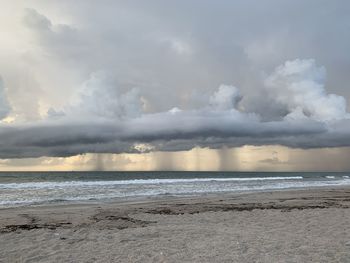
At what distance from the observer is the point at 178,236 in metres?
10.5

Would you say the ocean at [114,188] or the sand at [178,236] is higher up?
the ocean at [114,188]

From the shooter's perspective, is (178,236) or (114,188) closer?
(178,236)

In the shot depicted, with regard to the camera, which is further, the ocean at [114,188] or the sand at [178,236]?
the ocean at [114,188]

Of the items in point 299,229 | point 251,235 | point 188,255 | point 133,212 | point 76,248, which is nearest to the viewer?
point 188,255

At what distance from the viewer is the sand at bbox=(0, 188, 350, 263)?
8391mm

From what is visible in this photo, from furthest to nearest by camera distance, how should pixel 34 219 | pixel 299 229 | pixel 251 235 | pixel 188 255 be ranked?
pixel 34 219, pixel 299 229, pixel 251 235, pixel 188 255

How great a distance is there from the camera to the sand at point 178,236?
8391 mm

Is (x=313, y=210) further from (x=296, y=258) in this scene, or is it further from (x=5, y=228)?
(x=5, y=228)

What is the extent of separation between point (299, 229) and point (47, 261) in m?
7.10

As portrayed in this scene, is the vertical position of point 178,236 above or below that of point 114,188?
below

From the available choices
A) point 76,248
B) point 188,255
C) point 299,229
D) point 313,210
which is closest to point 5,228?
point 76,248

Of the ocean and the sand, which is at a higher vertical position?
the ocean

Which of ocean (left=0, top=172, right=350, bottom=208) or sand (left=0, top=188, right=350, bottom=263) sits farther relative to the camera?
ocean (left=0, top=172, right=350, bottom=208)

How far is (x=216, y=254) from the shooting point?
8484mm
